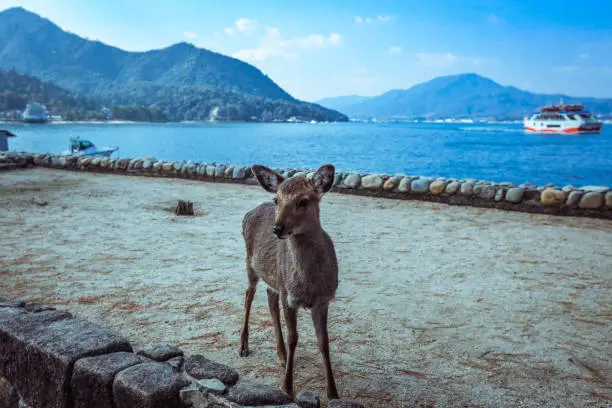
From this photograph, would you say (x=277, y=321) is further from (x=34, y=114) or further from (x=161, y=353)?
(x=34, y=114)

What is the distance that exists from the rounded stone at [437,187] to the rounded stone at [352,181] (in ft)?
6.28

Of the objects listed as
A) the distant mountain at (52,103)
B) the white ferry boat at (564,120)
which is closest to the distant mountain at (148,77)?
the distant mountain at (52,103)

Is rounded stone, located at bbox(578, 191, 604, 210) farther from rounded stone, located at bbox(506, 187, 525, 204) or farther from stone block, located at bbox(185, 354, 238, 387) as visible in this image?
stone block, located at bbox(185, 354, 238, 387)

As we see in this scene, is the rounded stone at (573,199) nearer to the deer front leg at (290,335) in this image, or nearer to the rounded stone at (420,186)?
the rounded stone at (420,186)

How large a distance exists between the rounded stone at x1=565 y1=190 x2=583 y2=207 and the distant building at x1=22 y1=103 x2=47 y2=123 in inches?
4450

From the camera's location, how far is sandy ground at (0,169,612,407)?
3652mm

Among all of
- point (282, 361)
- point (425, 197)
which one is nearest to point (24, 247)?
point (282, 361)

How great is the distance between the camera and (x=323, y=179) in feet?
9.90

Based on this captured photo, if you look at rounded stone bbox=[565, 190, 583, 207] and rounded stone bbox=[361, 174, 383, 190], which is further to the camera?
rounded stone bbox=[361, 174, 383, 190]

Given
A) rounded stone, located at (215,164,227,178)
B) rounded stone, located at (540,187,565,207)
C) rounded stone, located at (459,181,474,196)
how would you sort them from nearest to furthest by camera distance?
rounded stone, located at (540,187,565,207)
rounded stone, located at (459,181,474,196)
rounded stone, located at (215,164,227,178)

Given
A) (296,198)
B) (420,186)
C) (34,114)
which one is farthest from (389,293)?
(34,114)

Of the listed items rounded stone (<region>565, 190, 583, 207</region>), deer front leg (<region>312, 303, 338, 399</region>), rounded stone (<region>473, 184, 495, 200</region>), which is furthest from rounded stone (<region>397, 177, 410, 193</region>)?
deer front leg (<region>312, 303, 338, 399</region>)

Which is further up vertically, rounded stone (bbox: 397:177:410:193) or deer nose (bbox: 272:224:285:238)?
deer nose (bbox: 272:224:285:238)

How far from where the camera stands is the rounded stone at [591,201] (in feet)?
31.1
